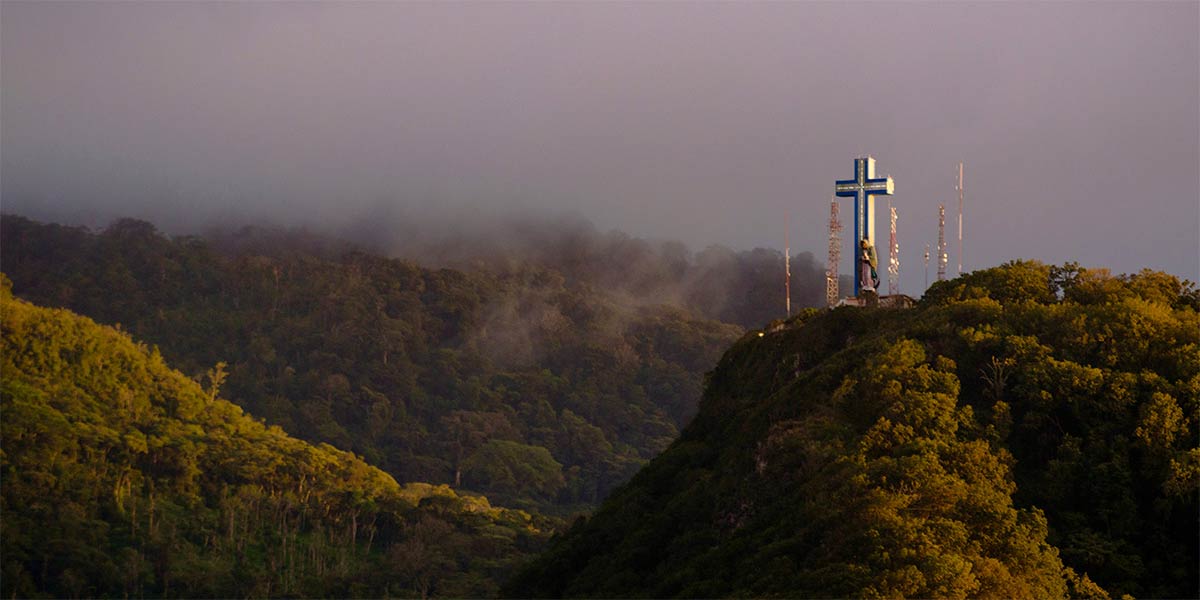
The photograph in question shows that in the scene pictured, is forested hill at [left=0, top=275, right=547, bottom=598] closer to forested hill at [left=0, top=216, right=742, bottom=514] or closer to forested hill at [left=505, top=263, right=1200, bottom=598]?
forested hill at [left=0, top=216, right=742, bottom=514]

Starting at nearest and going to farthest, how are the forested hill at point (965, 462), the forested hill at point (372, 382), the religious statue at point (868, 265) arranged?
the forested hill at point (965, 462) < the religious statue at point (868, 265) < the forested hill at point (372, 382)

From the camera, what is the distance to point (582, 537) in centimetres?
5006

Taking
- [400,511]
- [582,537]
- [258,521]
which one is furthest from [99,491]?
[582,537]

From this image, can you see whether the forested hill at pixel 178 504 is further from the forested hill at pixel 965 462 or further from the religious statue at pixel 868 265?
the forested hill at pixel 965 462

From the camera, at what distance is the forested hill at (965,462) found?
33062mm

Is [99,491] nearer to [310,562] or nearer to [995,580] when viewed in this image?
[310,562]

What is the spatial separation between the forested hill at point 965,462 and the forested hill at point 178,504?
62214 millimetres

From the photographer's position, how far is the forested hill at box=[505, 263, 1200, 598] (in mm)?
33062

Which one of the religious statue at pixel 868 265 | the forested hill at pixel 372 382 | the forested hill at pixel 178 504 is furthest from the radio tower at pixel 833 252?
the forested hill at pixel 372 382

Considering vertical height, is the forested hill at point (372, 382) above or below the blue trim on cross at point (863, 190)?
below

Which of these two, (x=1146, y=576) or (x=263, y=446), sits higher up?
(x=1146, y=576)

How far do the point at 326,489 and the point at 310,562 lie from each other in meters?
11.2

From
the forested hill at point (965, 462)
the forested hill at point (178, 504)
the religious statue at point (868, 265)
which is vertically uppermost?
the religious statue at point (868, 265)

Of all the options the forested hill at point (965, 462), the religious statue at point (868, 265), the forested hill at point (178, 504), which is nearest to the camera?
the forested hill at point (965, 462)
